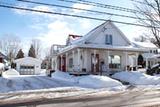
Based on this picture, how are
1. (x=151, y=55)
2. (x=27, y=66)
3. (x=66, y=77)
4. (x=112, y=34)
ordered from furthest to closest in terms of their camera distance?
(x=27, y=66)
(x=151, y=55)
(x=112, y=34)
(x=66, y=77)

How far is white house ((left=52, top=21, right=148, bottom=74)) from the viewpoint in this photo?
3466 cm

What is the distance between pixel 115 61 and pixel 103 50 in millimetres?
2632

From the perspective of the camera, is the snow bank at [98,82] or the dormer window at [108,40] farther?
the dormer window at [108,40]

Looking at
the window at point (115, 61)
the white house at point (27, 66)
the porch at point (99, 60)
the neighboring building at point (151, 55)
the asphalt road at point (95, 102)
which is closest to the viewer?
the asphalt road at point (95, 102)

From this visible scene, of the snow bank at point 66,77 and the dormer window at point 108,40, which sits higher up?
the dormer window at point 108,40

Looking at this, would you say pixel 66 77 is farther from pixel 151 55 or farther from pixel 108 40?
pixel 151 55

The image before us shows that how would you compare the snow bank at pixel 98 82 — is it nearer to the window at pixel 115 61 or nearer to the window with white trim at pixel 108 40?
the window with white trim at pixel 108 40

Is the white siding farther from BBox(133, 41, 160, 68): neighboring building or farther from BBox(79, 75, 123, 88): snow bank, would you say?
BBox(133, 41, 160, 68): neighboring building

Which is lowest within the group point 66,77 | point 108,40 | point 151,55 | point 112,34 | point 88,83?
point 88,83

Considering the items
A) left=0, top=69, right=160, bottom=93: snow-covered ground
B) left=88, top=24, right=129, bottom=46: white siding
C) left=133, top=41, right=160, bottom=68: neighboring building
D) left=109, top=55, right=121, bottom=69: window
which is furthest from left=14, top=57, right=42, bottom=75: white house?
left=0, top=69, right=160, bottom=93: snow-covered ground

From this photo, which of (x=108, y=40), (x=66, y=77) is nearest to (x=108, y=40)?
(x=108, y=40)

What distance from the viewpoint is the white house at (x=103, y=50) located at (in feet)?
114

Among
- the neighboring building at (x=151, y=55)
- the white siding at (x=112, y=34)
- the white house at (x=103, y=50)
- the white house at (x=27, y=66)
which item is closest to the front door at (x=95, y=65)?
the white house at (x=103, y=50)

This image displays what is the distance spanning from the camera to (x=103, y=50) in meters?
35.8
